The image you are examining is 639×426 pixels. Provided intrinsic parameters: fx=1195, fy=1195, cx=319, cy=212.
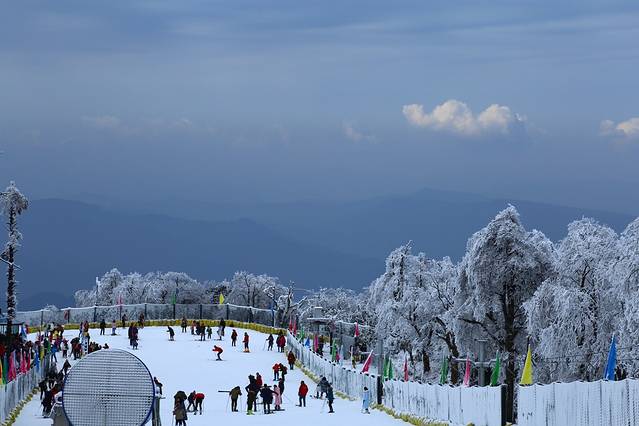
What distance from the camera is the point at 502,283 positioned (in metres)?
58.2

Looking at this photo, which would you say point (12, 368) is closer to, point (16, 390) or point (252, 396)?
point (16, 390)

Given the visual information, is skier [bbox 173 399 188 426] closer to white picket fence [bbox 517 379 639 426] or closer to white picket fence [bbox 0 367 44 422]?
white picket fence [bbox 0 367 44 422]

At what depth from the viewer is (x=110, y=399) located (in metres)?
13.7

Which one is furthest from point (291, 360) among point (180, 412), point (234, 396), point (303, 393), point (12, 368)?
point (180, 412)

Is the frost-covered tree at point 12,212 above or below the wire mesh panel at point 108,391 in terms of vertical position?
above

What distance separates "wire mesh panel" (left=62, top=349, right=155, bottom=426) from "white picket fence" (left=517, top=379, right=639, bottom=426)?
451 inches

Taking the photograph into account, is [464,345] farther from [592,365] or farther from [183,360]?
[183,360]

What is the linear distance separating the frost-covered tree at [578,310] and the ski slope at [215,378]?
→ 28.5ft

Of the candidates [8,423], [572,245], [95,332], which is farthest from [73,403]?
[95,332]

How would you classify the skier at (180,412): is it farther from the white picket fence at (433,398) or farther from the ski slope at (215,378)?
the white picket fence at (433,398)

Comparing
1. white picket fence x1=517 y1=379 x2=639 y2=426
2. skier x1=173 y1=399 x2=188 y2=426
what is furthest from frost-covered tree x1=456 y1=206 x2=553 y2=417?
white picket fence x1=517 y1=379 x2=639 y2=426

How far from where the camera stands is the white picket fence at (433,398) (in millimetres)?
31141

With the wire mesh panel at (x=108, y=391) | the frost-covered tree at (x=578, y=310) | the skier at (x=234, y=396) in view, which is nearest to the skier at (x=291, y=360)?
the frost-covered tree at (x=578, y=310)

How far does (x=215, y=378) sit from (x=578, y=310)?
1862cm
